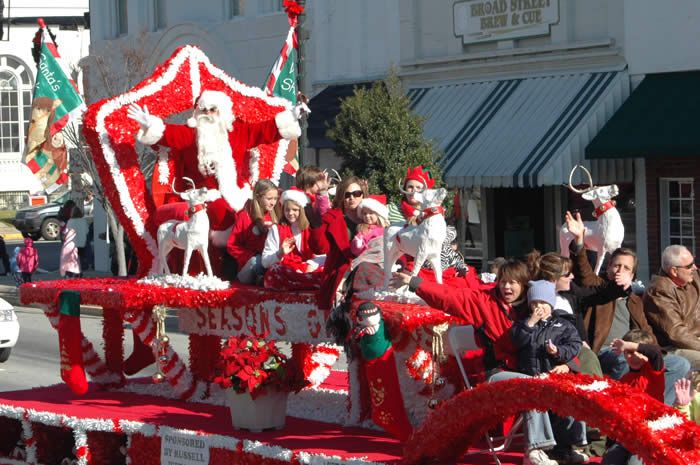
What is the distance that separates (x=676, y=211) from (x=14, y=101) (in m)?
38.9

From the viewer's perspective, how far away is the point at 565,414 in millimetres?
6285

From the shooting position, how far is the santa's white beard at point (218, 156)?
10.4 meters

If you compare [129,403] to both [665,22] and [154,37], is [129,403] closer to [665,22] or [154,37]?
[665,22]

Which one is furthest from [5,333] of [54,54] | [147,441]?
[147,441]

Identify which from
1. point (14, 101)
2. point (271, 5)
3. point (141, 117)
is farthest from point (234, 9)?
point (14, 101)

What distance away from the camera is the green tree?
19984 mm

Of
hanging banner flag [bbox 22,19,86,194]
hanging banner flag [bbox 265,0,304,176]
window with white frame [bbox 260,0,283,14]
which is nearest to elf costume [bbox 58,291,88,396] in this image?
hanging banner flag [bbox 22,19,86,194]

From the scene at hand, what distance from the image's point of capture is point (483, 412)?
6.69 metres

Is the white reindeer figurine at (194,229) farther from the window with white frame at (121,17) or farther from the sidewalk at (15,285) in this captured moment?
the window with white frame at (121,17)

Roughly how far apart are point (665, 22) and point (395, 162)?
4474mm

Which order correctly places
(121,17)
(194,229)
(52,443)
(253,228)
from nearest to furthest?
(194,229) < (52,443) < (253,228) < (121,17)

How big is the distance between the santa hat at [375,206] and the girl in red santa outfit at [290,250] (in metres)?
0.70

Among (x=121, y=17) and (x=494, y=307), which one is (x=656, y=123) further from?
(x=121, y=17)

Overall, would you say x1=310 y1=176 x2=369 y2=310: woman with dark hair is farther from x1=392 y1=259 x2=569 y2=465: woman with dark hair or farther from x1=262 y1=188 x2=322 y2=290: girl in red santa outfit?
x1=392 y1=259 x2=569 y2=465: woman with dark hair
